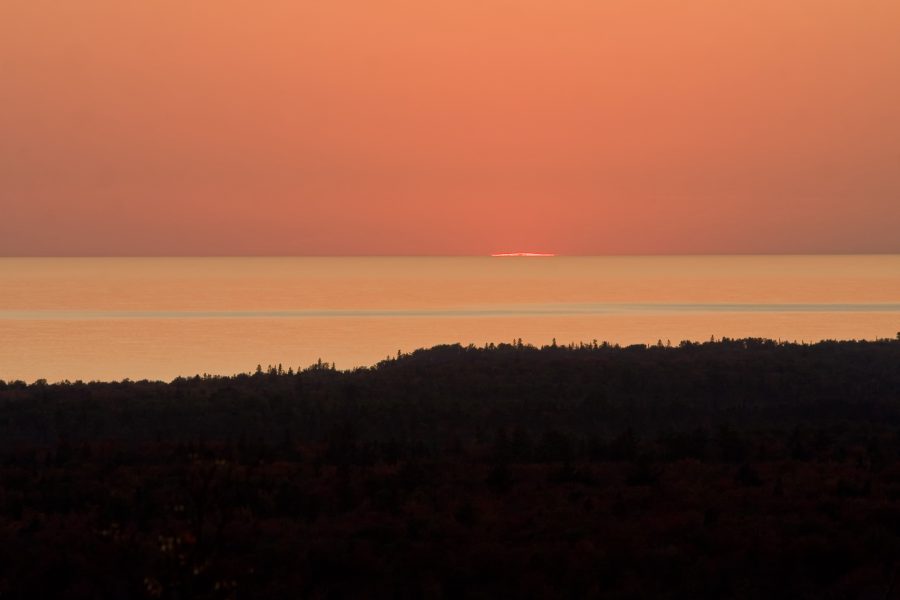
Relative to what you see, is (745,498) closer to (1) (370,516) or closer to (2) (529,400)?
(1) (370,516)

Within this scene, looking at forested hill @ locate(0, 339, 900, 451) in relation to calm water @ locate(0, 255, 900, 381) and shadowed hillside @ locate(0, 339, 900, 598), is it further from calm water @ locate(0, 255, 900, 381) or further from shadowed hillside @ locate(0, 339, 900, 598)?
calm water @ locate(0, 255, 900, 381)

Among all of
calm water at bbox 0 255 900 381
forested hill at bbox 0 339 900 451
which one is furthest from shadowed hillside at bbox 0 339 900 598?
calm water at bbox 0 255 900 381

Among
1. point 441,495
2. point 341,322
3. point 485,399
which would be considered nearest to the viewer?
point 441,495

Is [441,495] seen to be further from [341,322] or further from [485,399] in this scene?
[341,322]

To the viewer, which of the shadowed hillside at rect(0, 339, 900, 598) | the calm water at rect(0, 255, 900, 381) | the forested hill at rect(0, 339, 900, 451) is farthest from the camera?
the calm water at rect(0, 255, 900, 381)

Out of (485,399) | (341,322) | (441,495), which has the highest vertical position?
(341,322)

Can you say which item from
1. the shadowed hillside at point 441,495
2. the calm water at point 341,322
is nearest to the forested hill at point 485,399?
the shadowed hillside at point 441,495

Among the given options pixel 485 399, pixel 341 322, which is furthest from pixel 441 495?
pixel 341 322

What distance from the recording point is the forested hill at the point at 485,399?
30141 mm

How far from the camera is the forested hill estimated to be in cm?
3014

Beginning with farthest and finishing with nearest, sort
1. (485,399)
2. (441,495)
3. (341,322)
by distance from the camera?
(341,322)
(485,399)
(441,495)

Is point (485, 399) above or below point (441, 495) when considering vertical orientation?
above

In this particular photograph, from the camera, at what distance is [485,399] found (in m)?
36.5

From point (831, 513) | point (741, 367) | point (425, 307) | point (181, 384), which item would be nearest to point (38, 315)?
point (425, 307)
